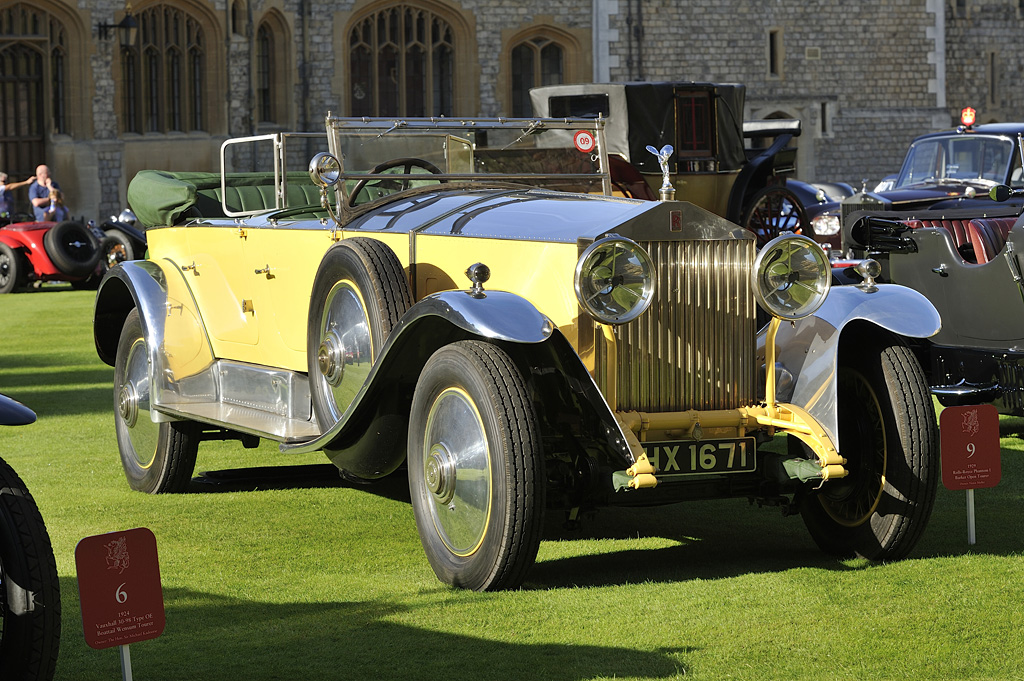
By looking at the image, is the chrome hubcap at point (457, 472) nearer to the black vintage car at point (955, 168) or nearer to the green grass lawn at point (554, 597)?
the green grass lawn at point (554, 597)

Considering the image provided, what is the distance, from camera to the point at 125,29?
26.9 meters

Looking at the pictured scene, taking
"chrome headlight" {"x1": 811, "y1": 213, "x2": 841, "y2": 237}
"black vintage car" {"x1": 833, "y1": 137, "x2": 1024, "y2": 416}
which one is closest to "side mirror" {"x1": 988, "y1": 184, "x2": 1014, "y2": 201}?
"black vintage car" {"x1": 833, "y1": 137, "x2": 1024, "y2": 416}

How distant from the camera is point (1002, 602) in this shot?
4.33 meters

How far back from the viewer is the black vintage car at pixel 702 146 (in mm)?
16422

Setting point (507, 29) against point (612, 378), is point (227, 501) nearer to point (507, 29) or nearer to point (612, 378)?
point (612, 378)

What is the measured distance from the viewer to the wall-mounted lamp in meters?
26.5

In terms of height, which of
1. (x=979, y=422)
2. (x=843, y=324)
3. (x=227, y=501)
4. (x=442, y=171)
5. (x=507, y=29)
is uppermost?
(x=507, y=29)

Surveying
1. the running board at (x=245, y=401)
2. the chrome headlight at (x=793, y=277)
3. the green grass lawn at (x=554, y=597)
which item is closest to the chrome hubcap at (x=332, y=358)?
the running board at (x=245, y=401)

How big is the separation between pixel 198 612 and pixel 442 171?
8.07 ft

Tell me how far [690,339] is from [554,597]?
38.1 inches

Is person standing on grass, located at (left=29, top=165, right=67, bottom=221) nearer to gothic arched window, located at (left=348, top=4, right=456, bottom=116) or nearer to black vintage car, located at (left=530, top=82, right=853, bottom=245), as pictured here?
black vintage car, located at (left=530, top=82, right=853, bottom=245)

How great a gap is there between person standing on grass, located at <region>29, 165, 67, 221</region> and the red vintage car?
311cm

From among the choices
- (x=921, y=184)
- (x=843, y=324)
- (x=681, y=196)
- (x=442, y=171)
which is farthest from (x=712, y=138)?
(x=843, y=324)

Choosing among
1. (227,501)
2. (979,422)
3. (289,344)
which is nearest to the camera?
(979,422)
